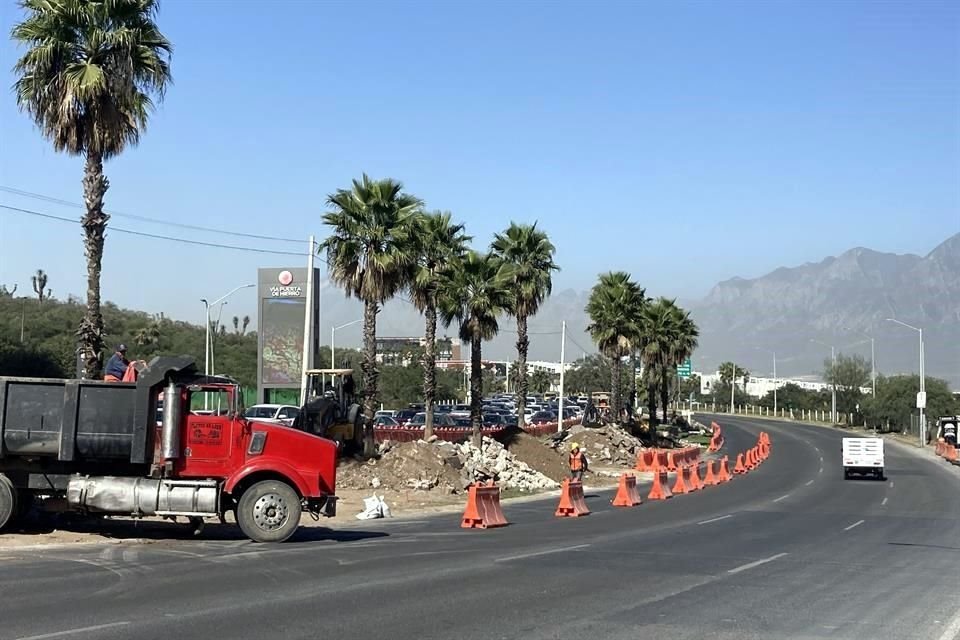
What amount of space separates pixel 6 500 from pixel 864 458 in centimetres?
3850

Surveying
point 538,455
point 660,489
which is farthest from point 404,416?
point 660,489

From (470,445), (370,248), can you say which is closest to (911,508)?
(470,445)

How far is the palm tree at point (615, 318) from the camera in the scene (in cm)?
6381

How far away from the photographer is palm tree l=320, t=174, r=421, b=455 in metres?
37.0

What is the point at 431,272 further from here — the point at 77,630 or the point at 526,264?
the point at 77,630

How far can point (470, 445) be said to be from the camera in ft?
123

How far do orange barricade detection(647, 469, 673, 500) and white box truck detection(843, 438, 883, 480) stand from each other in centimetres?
1522

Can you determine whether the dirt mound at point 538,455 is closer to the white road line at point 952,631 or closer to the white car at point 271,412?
the white car at point 271,412

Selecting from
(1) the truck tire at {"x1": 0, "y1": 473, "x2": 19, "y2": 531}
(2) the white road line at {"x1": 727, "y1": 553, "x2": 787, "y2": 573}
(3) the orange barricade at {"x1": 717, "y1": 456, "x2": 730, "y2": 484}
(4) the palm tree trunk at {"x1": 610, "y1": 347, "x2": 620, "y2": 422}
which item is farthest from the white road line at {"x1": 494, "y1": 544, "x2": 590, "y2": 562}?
(4) the palm tree trunk at {"x1": 610, "y1": 347, "x2": 620, "y2": 422}

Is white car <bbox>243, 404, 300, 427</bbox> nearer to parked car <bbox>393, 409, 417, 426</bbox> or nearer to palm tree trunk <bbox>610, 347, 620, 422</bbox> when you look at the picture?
parked car <bbox>393, 409, 417, 426</bbox>

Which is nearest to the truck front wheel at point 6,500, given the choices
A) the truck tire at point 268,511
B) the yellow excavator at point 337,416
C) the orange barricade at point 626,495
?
the truck tire at point 268,511

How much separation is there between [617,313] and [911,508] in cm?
3381

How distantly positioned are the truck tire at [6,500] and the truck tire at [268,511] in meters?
3.41

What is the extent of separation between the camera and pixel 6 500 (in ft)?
53.3
